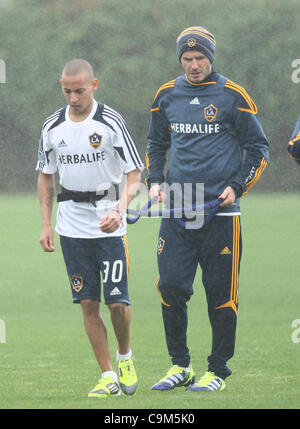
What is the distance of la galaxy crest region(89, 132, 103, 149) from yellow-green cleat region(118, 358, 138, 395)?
→ 1380 millimetres

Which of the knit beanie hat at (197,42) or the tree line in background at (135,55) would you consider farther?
the tree line in background at (135,55)

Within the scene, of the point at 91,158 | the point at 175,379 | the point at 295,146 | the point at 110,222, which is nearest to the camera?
the point at 295,146

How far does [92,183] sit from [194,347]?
9.59ft

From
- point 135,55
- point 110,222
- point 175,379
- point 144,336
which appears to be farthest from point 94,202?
point 135,55

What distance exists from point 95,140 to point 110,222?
66 centimetres

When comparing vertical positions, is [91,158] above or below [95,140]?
below

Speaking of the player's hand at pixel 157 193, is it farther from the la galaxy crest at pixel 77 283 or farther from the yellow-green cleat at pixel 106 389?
the yellow-green cleat at pixel 106 389

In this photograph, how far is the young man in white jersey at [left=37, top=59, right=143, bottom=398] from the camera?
6.41 meters

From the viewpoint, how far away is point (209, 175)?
6.44 m

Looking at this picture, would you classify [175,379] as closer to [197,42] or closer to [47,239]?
[47,239]

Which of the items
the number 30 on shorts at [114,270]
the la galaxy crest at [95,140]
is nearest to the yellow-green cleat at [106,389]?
the number 30 on shorts at [114,270]

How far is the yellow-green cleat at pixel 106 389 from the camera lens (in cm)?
630

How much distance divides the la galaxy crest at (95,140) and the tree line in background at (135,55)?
15122 millimetres

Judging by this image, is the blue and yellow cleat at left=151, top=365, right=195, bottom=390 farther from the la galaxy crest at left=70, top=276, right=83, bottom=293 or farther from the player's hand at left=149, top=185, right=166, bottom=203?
the player's hand at left=149, top=185, right=166, bottom=203
